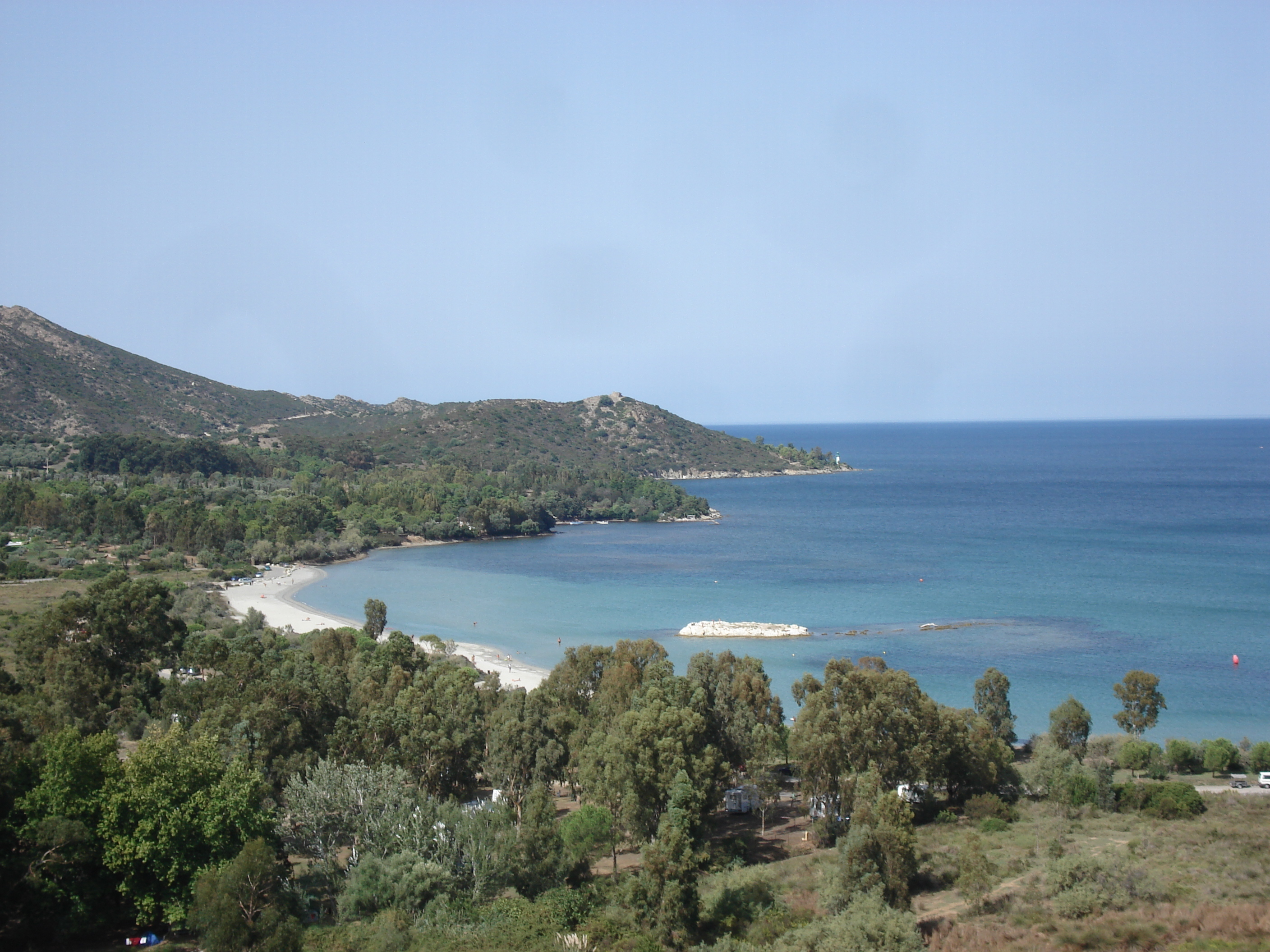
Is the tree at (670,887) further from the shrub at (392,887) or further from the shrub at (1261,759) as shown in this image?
the shrub at (1261,759)

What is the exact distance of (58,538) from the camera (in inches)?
2643

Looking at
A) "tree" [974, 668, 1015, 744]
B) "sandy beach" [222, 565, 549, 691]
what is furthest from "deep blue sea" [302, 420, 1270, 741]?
"tree" [974, 668, 1015, 744]

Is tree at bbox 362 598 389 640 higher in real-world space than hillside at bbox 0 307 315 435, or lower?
lower

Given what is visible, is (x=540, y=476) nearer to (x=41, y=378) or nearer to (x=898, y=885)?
(x=41, y=378)

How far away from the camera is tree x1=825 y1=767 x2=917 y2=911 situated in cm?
1439

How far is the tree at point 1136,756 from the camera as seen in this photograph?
79.7 feet

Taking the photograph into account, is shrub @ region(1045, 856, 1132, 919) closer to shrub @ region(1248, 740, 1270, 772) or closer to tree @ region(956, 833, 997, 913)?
tree @ region(956, 833, 997, 913)

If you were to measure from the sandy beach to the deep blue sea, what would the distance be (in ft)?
5.34

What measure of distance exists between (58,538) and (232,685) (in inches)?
2220

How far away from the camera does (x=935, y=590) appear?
5575cm

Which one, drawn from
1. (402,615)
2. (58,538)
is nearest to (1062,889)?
(402,615)

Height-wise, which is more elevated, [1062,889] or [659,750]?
[659,750]

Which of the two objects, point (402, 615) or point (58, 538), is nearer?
point (402, 615)

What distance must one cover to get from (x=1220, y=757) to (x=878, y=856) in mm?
15174
